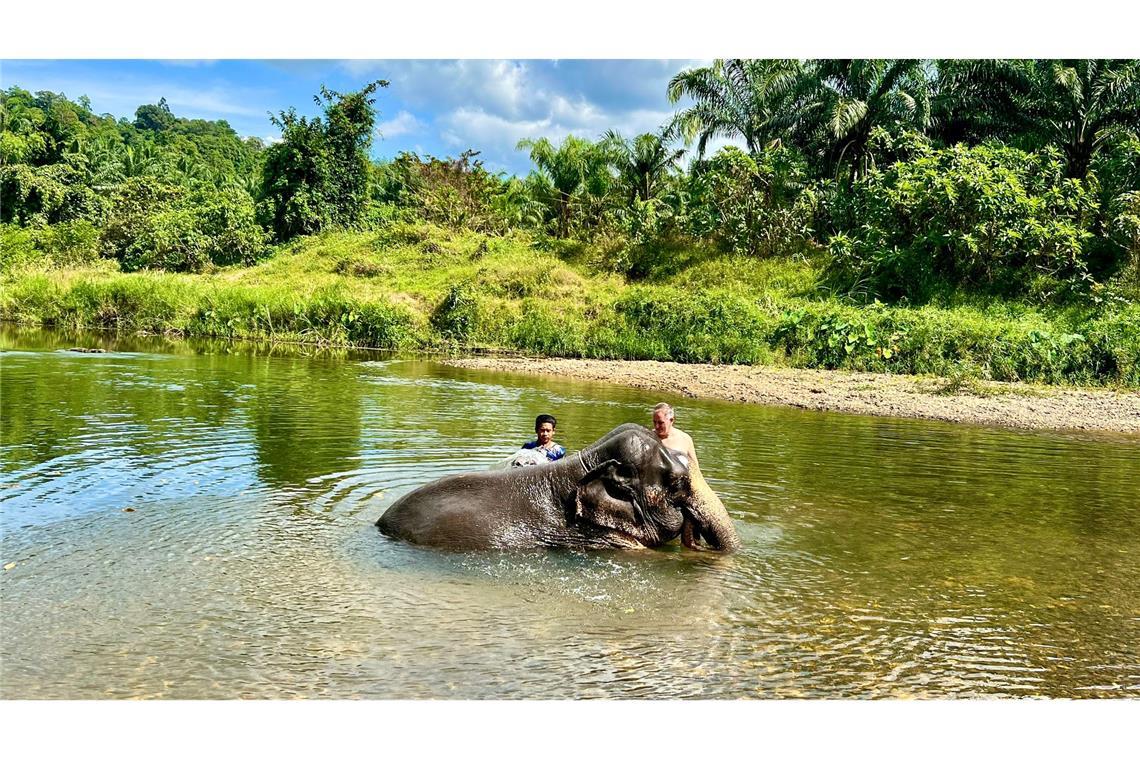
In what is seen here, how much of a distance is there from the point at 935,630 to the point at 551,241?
3670 cm

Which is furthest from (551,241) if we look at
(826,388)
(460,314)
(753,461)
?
(753,461)

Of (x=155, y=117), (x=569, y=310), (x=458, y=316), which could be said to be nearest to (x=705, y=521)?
(x=569, y=310)

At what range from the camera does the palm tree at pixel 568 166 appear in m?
49.1

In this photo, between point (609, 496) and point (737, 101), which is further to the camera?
point (737, 101)

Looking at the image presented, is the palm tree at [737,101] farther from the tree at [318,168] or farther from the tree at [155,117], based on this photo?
the tree at [155,117]

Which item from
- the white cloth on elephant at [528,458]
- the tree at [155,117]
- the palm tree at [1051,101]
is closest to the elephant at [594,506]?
the white cloth on elephant at [528,458]

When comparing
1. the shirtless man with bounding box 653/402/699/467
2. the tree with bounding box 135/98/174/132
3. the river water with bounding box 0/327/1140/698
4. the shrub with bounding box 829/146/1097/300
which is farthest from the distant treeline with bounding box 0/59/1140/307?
the tree with bounding box 135/98/174/132

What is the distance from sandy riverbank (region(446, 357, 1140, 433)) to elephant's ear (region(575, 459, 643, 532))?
12363mm

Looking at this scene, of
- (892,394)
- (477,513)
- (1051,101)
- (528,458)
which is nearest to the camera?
(477,513)

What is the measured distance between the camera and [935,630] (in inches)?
272

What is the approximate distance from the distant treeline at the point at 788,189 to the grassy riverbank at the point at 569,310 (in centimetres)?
154

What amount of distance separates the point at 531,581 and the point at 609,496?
1198 mm

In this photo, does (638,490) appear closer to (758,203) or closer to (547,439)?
(547,439)

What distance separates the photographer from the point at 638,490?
336 inches
